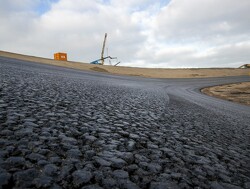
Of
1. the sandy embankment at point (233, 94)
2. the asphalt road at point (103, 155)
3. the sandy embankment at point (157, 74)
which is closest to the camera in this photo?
the asphalt road at point (103, 155)

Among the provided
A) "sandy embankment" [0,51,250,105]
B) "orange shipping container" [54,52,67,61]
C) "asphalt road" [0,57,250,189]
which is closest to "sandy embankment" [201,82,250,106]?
"sandy embankment" [0,51,250,105]

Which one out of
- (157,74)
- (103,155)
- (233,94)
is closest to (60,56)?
(157,74)

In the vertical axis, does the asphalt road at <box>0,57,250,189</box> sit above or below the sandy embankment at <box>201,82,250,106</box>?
above

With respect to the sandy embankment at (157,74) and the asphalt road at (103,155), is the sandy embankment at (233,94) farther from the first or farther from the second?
the asphalt road at (103,155)

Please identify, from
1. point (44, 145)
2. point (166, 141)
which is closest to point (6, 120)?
point (44, 145)

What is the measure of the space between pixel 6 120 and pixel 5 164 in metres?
0.88

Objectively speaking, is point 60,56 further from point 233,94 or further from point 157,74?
point 233,94

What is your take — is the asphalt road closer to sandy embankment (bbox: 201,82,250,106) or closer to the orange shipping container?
sandy embankment (bbox: 201,82,250,106)

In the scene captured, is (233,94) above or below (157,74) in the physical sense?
below

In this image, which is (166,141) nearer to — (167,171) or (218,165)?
(218,165)

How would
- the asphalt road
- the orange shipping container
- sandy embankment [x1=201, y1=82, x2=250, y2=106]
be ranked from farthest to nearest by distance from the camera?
the orange shipping container < sandy embankment [x1=201, y1=82, x2=250, y2=106] < the asphalt road

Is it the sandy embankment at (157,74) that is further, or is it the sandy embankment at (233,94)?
the sandy embankment at (157,74)

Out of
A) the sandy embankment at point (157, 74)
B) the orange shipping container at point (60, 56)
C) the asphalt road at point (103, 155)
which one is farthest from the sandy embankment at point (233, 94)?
the orange shipping container at point (60, 56)

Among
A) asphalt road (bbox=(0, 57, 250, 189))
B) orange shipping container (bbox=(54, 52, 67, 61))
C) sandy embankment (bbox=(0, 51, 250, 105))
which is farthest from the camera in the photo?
orange shipping container (bbox=(54, 52, 67, 61))
